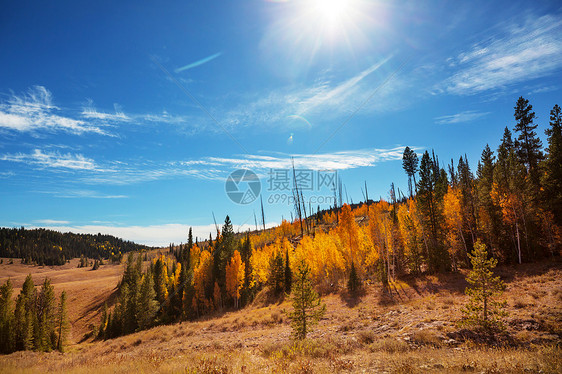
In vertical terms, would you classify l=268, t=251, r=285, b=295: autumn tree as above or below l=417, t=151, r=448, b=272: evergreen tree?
below

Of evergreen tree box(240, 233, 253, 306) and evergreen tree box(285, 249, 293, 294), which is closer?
evergreen tree box(285, 249, 293, 294)

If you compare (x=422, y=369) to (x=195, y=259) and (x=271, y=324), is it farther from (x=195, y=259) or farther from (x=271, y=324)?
(x=195, y=259)

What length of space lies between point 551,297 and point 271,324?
27164mm

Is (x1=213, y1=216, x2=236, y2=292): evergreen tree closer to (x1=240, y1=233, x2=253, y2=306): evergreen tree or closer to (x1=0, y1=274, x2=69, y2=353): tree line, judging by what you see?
(x1=240, y1=233, x2=253, y2=306): evergreen tree

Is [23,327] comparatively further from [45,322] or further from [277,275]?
[277,275]

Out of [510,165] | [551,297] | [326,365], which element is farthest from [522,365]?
[510,165]

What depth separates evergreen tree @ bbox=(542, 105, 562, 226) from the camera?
102ft

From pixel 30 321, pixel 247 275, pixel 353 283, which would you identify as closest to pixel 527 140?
pixel 353 283

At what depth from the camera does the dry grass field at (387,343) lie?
10.5 meters

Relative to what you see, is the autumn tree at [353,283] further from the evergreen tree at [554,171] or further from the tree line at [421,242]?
the evergreen tree at [554,171]

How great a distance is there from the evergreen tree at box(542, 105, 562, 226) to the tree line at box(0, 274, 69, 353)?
81955 millimetres

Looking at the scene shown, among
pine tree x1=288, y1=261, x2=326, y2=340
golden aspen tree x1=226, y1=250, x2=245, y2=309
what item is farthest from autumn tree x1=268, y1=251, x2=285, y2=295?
pine tree x1=288, y1=261, x2=326, y2=340

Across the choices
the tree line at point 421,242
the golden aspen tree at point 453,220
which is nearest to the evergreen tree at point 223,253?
the tree line at point 421,242

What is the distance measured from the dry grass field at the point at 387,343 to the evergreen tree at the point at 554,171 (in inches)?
297
